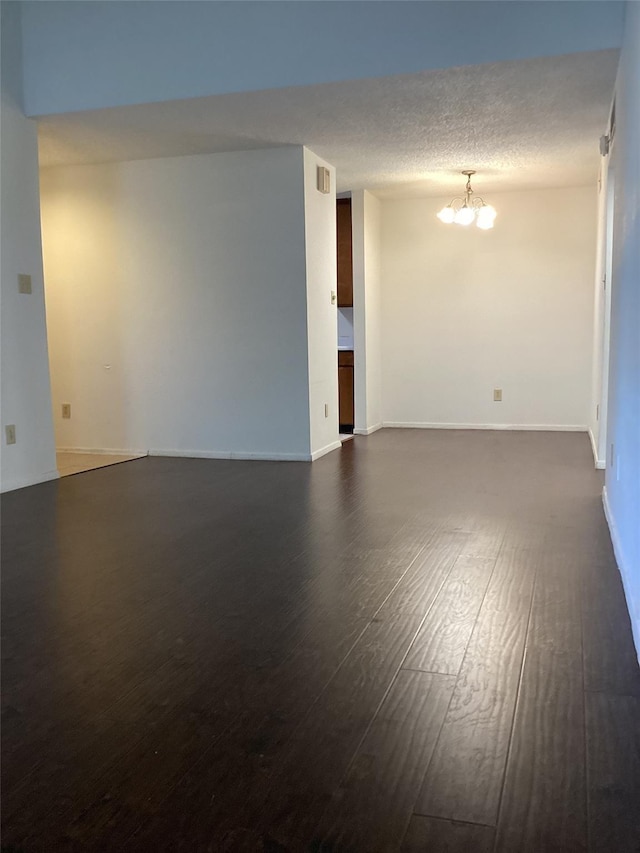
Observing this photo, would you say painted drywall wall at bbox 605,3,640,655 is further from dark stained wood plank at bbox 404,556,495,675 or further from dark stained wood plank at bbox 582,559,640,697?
dark stained wood plank at bbox 404,556,495,675

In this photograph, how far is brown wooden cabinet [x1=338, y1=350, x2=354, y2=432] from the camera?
271 inches

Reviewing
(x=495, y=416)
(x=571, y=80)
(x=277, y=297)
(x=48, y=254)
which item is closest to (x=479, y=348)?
(x=495, y=416)

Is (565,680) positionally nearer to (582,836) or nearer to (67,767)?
(582,836)

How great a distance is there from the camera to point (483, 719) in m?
1.67

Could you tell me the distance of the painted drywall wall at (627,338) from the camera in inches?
90.7

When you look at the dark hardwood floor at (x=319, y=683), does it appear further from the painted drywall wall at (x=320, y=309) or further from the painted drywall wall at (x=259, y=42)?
the painted drywall wall at (x=259, y=42)

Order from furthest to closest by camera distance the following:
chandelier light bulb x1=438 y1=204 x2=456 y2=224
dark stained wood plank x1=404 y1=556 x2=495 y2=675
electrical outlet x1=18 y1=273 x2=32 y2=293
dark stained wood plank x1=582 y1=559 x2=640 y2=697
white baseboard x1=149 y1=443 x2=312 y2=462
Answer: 1. chandelier light bulb x1=438 y1=204 x2=456 y2=224
2. white baseboard x1=149 y1=443 x2=312 y2=462
3. electrical outlet x1=18 y1=273 x2=32 y2=293
4. dark stained wood plank x1=404 y1=556 x2=495 y2=675
5. dark stained wood plank x1=582 y1=559 x2=640 y2=697

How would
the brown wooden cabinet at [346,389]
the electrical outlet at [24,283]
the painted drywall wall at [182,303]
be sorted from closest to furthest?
1. the electrical outlet at [24,283]
2. the painted drywall wall at [182,303]
3. the brown wooden cabinet at [346,389]

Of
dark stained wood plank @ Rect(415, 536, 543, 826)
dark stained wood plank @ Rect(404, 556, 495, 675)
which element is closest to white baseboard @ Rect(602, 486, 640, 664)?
dark stained wood plank @ Rect(415, 536, 543, 826)

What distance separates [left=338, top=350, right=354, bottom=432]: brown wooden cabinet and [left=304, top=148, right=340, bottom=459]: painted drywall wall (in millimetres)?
994

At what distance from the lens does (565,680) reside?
1858 millimetres

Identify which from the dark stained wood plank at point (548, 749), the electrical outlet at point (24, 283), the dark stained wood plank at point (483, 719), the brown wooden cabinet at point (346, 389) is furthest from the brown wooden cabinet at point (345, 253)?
the dark stained wood plank at point (548, 749)

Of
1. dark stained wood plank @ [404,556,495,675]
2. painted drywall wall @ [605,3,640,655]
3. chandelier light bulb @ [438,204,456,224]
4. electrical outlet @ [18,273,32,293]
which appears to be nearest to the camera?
dark stained wood plank @ [404,556,495,675]

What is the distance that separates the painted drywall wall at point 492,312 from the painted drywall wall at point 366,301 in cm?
21
